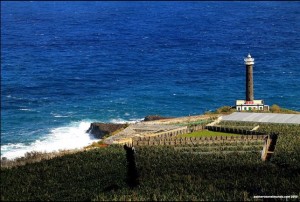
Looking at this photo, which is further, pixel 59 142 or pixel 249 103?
pixel 249 103

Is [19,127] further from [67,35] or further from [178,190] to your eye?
[67,35]

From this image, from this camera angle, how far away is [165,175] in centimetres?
3706

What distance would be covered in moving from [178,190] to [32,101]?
59045 mm

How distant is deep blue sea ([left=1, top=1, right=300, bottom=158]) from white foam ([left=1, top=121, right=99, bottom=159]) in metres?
0.12

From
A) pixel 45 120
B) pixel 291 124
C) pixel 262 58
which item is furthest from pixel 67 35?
pixel 291 124

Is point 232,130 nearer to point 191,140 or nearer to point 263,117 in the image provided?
point 191,140

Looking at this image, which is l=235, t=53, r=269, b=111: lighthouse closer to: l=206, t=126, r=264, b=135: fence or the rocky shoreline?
the rocky shoreline

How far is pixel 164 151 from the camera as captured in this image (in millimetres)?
47125

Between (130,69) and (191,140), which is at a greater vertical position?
(130,69)

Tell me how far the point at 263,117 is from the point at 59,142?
22.3m

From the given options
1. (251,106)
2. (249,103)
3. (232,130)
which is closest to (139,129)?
(232,130)

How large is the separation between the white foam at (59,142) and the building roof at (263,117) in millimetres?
16040

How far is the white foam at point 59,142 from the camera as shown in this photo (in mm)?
61750

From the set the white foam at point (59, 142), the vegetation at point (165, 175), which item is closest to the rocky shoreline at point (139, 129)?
the white foam at point (59, 142)
